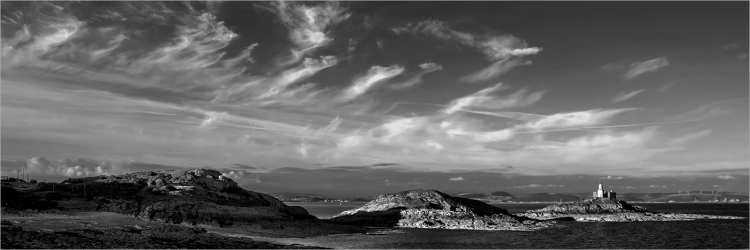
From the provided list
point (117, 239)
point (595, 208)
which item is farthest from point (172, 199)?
point (595, 208)

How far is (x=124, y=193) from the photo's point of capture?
6962 cm

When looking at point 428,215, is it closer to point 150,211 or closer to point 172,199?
point 172,199

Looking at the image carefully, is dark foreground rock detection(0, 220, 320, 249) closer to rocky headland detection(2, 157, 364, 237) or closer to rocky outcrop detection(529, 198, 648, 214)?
rocky headland detection(2, 157, 364, 237)

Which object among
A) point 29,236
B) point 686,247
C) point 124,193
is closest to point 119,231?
point 29,236

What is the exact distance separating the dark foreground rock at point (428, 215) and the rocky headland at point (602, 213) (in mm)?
34049

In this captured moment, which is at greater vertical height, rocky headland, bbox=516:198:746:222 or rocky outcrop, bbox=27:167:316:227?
rocky outcrop, bbox=27:167:316:227

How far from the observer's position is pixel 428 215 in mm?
105688

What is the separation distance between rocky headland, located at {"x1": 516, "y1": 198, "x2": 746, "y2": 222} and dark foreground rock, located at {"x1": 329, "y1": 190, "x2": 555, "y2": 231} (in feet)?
112

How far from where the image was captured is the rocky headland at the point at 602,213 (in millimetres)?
137325

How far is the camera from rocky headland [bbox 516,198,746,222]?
13732 centimetres

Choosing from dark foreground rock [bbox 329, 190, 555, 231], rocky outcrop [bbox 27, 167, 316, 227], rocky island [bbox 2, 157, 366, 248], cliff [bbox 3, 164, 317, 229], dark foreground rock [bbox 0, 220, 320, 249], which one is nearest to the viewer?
dark foreground rock [bbox 0, 220, 320, 249]

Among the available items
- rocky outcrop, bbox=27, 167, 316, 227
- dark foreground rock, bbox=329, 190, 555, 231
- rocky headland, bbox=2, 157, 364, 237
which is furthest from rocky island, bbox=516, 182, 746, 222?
rocky outcrop, bbox=27, 167, 316, 227

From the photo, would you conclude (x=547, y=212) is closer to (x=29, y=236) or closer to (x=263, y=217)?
(x=263, y=217)

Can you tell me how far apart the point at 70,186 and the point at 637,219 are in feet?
447
